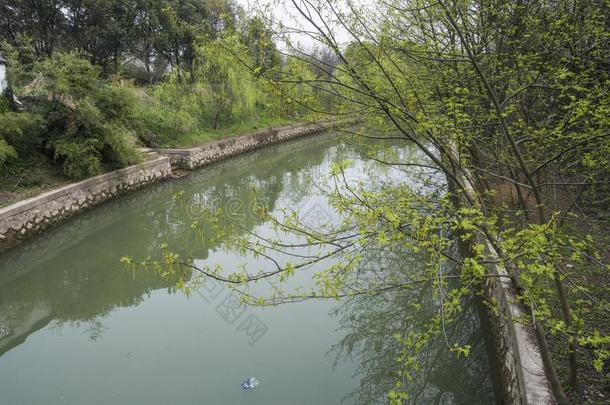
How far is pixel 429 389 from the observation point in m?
3.73

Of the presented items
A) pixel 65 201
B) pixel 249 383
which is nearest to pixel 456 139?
pixel 249 383

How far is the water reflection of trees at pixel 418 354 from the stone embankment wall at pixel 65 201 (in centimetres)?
584

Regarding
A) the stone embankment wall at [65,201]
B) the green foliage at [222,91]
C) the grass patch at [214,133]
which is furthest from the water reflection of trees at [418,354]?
the green foliage at [222,91]

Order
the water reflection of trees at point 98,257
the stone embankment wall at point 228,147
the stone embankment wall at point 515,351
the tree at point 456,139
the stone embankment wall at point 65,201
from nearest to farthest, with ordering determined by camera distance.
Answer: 1. the tree at point 456,139
2. the stone embankment wall at point 515,351
3. the water reflection of trees at point 98,257
4. the stone embankment wall at point 65,201
5. the stone embankment wall at point 228,147

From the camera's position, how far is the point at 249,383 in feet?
12.4

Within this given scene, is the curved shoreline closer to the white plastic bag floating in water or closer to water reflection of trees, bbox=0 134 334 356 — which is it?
water reflection of trees, bbox=0 134 334 356

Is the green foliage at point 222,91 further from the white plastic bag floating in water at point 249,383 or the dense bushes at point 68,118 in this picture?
the white plastic bag floating in water at point 249,383

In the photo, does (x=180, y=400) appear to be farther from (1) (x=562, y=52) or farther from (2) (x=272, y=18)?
(1) (x=562, y=52)

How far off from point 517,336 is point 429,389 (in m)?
1.11

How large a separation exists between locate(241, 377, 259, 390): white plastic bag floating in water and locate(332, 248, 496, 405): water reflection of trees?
0.93 m

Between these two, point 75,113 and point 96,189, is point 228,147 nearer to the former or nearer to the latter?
point 96,189

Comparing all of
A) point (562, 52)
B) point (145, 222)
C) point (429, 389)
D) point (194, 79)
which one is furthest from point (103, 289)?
point (194, 79)

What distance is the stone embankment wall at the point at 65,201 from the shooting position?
22.3 ft

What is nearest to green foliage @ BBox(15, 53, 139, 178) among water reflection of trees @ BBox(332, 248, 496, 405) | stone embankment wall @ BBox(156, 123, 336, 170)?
stone embankment wall @ BBox(156, 123, 336, 170)
